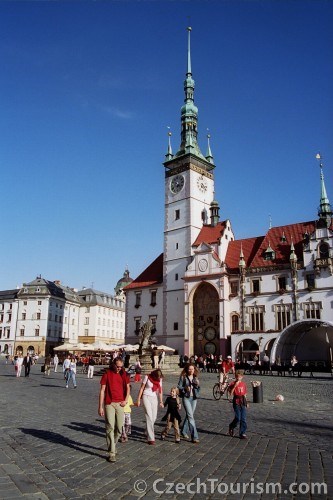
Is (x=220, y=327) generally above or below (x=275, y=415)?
above

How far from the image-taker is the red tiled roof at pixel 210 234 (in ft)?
184

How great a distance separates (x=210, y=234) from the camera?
57.5 meters

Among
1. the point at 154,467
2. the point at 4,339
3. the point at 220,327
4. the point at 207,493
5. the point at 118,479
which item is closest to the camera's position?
the point at 207,493

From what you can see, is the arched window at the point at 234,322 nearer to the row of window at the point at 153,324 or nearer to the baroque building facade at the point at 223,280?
the baroque building facade at the point at 223,280

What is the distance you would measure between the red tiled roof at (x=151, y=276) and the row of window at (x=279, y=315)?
44.0 feet

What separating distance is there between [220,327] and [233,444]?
40.9 m

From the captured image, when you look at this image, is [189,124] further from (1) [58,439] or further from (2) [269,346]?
(1) [58,439]

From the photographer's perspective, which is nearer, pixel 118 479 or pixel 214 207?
pixel 118 479

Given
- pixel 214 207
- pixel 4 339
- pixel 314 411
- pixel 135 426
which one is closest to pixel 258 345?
pixel 214 207

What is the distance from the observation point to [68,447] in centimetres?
946

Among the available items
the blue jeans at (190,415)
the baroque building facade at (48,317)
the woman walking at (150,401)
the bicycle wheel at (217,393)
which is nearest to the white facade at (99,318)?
the baroque building facade at (48,317)

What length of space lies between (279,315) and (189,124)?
31554mm

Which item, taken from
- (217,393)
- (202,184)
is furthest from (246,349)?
(217,393)

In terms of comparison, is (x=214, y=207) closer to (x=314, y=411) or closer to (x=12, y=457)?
(x=314, y=411)
